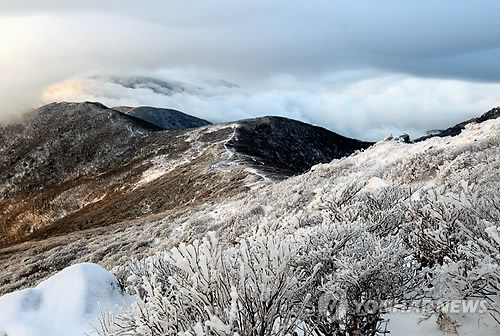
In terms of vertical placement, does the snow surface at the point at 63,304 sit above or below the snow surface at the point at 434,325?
below

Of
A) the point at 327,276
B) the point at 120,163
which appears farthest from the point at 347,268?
the point at 120,163

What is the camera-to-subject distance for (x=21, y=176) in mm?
72500

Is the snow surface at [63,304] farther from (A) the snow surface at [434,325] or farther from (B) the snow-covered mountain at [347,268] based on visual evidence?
(A) the snow surface at [434,325]

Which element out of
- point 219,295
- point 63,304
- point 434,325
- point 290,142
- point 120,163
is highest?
point 219,295

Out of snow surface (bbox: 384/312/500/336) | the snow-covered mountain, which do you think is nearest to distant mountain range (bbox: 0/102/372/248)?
the snow-covered mountain

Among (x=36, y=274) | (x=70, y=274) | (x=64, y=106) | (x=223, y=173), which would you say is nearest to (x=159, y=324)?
(x=70, y=274)

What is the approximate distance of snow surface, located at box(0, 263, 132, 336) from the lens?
7.20 metres

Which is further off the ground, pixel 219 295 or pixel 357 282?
pixel 219 295

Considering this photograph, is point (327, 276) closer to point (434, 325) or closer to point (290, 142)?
point (434, 325)

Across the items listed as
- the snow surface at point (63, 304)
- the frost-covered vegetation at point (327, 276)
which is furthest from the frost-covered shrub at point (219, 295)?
the snow surface at point (63, 304)

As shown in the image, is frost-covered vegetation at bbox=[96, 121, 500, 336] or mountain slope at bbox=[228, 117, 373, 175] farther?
mountain slope at bbox=[228, 117, 373, 175]

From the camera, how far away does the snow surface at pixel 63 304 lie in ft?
23.6

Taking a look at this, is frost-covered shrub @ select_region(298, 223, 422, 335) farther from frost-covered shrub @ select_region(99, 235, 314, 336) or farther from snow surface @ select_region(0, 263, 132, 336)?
snow surface @ select_region(0, 263, 132, 336)

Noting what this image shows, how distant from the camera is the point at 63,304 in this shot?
7863 mm
